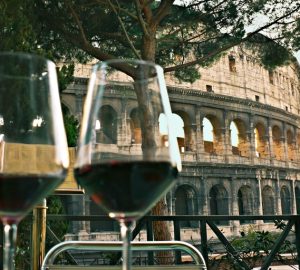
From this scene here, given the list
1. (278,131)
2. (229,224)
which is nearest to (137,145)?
(229,224)

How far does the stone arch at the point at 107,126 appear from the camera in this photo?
71 centimetres

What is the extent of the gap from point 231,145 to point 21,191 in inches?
971

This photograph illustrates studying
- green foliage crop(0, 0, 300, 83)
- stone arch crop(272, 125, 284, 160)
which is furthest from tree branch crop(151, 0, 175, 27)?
stone arch crop(272, 125, 284, 160)

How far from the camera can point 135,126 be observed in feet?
2.34

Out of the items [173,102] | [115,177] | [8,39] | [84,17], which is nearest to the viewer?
[115,177]

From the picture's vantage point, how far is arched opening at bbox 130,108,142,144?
2.30 ft

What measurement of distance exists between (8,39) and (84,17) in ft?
10.7

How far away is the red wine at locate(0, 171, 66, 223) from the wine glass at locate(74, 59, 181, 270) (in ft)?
0.16

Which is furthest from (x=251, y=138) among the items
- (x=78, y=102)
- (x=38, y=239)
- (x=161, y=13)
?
(x=38, y=239)

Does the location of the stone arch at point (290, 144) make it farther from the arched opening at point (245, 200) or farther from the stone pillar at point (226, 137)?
the stone pillar at point (226, 137)

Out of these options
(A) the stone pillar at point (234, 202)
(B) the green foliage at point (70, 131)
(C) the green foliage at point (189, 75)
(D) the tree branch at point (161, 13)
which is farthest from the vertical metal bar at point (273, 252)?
(A) the stone pillar at point (234, 202)

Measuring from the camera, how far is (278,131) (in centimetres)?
2842

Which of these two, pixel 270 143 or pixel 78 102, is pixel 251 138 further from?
pixel 78 102

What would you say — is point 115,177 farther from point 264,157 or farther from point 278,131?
point 278,131
